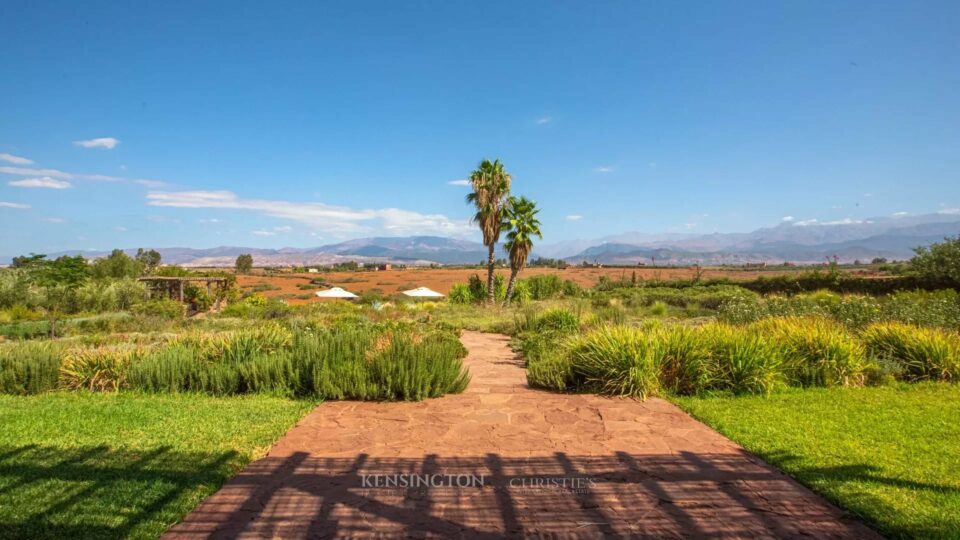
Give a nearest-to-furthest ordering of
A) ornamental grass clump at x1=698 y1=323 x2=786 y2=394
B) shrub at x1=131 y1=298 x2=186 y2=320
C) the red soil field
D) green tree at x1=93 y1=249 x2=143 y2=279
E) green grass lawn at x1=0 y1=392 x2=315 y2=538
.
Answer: green grass lawn at x1=0 y1=392 x2=315 y2=538, ornamental grass clump at x1=698 y1=323 x2=786 y2=394, shrub at x1=131 y1=298 x2=186 y2=320, green tree at x1=93 y1=249 x2=143 y2=279, the red soil field

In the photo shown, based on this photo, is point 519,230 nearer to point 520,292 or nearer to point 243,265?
point 520,292

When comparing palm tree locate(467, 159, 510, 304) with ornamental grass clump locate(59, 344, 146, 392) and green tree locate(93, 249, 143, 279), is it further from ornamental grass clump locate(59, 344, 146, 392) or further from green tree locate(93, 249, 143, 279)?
green tree locate(93, 249, 143, 279)

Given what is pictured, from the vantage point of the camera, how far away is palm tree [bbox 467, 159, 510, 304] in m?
23.8

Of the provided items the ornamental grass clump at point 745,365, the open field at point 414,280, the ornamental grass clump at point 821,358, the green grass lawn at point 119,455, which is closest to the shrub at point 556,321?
the ornamental grass clump at point 745,365

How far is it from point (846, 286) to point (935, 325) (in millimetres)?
16851

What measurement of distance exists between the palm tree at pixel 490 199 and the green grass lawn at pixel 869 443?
18.0 m

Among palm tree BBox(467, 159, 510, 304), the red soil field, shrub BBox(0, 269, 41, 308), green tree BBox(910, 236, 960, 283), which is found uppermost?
palm tree BBox(467, 159, 510, 304)

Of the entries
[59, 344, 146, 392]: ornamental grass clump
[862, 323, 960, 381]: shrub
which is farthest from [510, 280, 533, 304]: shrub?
[59, 344, 146, 392]: ornamental grass clump

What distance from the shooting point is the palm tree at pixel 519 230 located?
23938 millimetres

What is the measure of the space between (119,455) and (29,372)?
14.1ft

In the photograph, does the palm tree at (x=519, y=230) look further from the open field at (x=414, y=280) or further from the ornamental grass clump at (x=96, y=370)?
the ornamental grass clump at (x=96, y=370)

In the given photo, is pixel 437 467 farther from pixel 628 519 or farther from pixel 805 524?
pixel 805 524

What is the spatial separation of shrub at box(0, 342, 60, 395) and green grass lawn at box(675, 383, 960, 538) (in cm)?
873

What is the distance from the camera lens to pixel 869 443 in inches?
180
